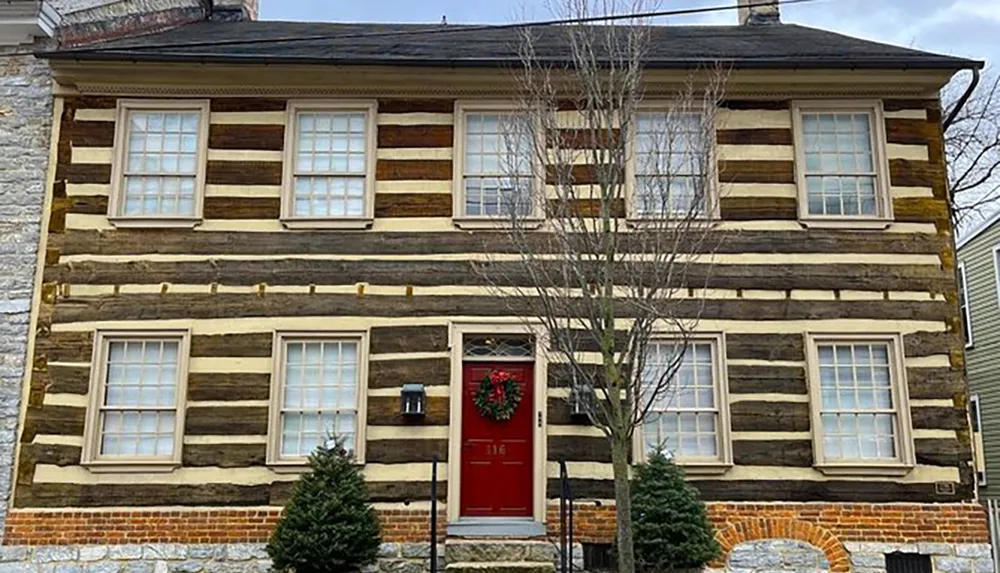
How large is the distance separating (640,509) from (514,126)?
14.1ft

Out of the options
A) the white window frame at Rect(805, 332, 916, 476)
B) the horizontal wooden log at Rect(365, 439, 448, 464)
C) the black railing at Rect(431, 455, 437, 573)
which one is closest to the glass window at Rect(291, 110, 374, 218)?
the horizontal wooden log at Rect(365, 439, 448, 464)

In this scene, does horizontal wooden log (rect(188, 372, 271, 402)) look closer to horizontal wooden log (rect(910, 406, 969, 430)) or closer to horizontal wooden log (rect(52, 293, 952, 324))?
horizontal wooden log (rect(52, 293, 952, 324))

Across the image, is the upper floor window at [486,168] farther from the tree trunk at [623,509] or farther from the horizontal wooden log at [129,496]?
the horizontal wooden log at [129,496]

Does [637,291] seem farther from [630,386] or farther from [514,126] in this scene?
[514,126]

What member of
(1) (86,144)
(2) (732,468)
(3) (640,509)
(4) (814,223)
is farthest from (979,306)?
(1) (86,144)

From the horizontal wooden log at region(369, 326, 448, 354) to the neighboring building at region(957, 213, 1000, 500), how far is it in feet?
37.6

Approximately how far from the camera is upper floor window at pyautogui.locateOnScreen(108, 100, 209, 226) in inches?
398

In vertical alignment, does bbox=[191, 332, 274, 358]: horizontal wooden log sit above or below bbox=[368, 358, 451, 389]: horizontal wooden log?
above

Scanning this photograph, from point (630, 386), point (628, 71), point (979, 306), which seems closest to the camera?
point (630, 386)

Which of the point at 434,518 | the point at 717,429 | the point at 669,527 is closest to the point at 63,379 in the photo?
the point at 434,518

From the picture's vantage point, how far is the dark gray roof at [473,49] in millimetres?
10055

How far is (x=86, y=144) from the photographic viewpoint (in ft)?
33.6

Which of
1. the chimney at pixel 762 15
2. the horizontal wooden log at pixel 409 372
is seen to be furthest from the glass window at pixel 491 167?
the chimney at pixel 762 15

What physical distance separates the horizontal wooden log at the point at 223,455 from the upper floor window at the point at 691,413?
427 cm
